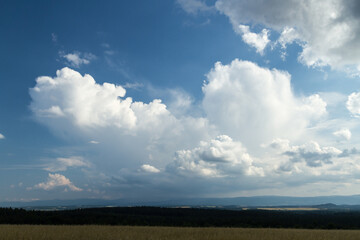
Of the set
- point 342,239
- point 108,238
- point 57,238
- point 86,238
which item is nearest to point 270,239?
point 342,239

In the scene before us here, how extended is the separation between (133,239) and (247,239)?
7.38 metres

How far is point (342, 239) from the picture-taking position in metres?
19.5

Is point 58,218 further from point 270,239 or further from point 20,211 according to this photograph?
point 270,239

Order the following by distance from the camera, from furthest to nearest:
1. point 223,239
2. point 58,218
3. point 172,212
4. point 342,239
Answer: point 172,212
point 58,218
point 342,239
point 223,239

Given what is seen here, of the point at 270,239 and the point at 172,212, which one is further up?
the point at 270,239

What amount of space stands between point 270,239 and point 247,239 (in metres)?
1.83

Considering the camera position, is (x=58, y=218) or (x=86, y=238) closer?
(x=86, y=238)

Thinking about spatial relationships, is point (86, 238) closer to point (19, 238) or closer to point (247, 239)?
point (19, 238)

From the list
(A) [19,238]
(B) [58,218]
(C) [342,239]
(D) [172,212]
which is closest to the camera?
(A) [19,238]

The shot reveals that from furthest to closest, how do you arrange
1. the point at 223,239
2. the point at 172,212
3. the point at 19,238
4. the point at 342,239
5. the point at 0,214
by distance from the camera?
the point at 172,212 < the point at 0,214 < the point at 342,239 < the point at 223,239 < the point at 19,238

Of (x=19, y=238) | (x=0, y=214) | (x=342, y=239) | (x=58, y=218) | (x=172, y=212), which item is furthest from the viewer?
(x=172, y=212)

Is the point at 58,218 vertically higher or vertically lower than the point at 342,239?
lower

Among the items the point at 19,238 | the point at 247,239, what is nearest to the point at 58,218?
the point at 19,238

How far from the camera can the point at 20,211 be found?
4045 inches
